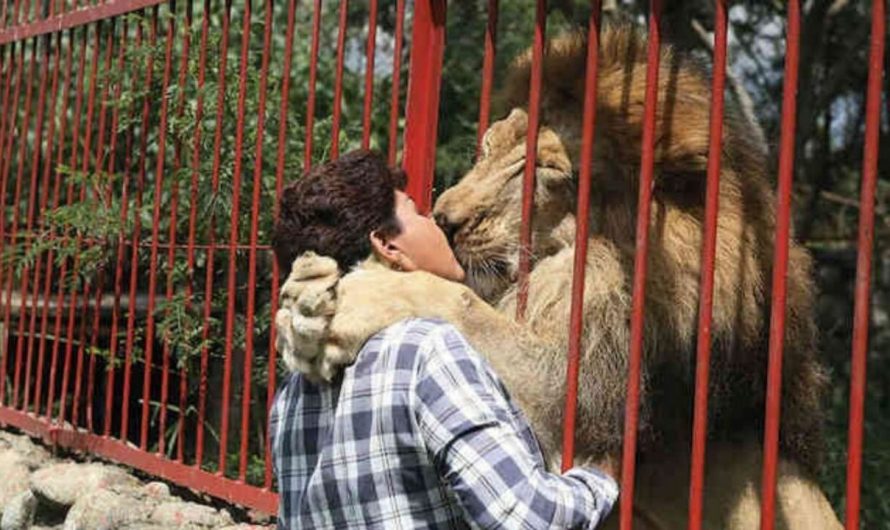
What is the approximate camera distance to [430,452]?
2250mm

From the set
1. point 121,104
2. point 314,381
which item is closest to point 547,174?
point 314,381

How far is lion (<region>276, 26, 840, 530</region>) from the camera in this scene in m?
2.61

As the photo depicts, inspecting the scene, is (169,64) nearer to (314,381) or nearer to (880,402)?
(314,381)

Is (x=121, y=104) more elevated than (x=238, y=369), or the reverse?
(x=121, y=104)

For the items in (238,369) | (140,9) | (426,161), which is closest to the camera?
(426,161)

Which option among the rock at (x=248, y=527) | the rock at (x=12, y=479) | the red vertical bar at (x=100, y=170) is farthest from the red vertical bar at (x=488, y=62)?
the rock at (x=12, y=479)

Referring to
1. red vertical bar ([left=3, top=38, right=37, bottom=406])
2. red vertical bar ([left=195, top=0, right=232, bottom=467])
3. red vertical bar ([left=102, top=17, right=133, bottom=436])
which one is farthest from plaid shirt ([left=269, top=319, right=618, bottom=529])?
red vertical bar ([left=3, top=38, right=37, bottom=406])

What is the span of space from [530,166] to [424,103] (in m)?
0.75

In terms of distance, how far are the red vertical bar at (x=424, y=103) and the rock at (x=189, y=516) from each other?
5.08 feet

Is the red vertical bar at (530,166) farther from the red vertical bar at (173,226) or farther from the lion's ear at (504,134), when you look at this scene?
the red vertical bar at (173,226)

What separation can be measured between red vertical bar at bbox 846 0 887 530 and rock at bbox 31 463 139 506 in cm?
322

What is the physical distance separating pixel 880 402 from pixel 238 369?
4.53 m

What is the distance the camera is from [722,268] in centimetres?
275

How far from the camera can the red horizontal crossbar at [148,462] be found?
4.30m
